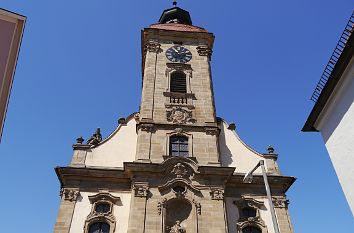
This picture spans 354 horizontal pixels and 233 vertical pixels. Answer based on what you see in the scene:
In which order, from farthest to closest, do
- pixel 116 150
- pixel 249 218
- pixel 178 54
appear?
pixel 178 54
pixel 116 150
pixel 249 218

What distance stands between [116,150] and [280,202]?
9.33 m

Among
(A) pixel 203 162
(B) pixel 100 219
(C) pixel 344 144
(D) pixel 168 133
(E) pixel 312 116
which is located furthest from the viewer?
(D) pixel 168 133

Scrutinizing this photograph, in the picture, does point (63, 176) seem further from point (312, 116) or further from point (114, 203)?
point (312, 116)

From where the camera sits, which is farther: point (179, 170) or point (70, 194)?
point (179, 170)

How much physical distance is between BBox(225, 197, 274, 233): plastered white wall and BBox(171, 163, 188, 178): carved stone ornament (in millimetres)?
2527

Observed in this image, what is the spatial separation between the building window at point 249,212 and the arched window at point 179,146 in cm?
437

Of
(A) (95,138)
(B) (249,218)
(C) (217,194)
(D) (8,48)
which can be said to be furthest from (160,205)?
(D) (8,48)

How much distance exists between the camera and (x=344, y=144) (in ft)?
35.2

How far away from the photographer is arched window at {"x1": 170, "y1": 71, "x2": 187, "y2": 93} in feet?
79.0

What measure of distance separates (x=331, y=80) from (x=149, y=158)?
11.1 m

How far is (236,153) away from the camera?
826 inches

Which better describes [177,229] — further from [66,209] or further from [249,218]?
A: [66,209]

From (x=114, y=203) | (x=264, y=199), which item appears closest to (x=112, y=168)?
(x=114, y=203)

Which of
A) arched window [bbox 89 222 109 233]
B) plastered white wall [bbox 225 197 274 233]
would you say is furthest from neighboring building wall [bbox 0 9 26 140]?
plastered white wall [bbox 225 197 274 233]
